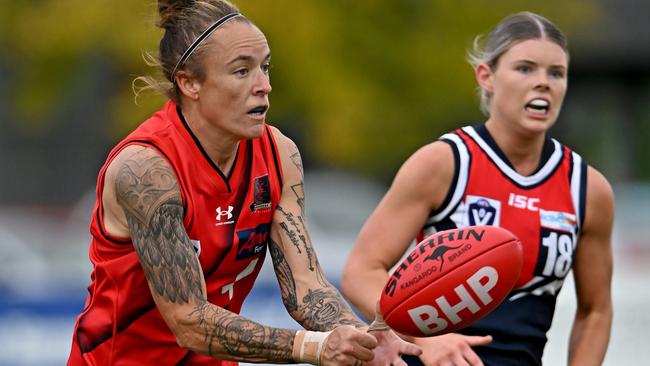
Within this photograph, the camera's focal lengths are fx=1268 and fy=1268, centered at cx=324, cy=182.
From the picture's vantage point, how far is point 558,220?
536 centimetres

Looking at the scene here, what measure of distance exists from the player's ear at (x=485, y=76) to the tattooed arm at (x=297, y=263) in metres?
1.08

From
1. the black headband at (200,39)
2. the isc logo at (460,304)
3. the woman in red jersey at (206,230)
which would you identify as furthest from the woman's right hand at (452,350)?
the black headband at (200,39)

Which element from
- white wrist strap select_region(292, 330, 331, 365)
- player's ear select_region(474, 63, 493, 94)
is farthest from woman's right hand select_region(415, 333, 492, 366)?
player's ear select_region(474, 63, 493, 94)

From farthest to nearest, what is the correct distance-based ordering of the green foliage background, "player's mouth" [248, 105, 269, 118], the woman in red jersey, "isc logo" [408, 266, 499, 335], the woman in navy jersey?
the green foliage background < the woman in navy jersey < "player's mouth" [248, 105, 269, 118] < the woman in red jersey < "isc logo" [408, 266, 499, 335]

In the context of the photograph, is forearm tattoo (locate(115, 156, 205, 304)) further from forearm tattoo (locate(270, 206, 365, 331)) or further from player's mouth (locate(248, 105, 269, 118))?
forearm tattoo (locate(270, 206, 365, 331))

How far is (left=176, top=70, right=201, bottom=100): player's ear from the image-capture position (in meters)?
4.64

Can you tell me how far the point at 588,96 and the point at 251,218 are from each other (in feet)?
67.4

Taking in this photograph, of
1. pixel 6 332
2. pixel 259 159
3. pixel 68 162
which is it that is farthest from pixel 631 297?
pixel 68 162

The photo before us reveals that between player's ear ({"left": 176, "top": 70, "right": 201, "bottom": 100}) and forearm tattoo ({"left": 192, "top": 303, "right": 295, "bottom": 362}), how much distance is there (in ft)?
2.61

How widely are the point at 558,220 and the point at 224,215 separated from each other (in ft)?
4.98

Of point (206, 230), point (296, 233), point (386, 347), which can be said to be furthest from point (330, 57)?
point (386, 347)

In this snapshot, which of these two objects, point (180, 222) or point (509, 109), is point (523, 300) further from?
point (180, 222)

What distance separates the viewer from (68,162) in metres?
21.5

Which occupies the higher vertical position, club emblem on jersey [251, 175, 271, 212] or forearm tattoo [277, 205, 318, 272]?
club emblem on jersey [251, 175, 271, 212]
